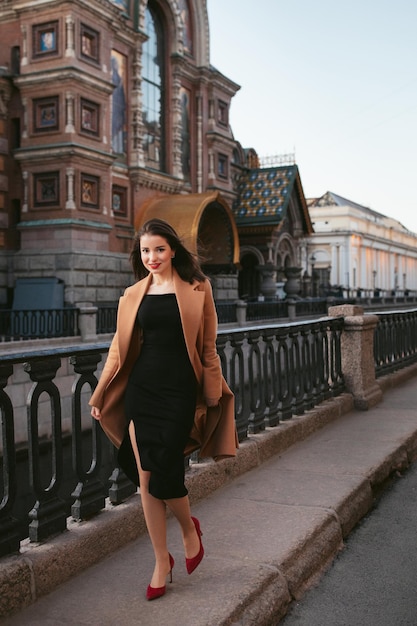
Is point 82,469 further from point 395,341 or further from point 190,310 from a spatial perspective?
point 395,341

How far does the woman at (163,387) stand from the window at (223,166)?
1101 inches

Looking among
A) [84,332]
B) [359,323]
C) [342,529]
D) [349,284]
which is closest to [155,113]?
[84,332]

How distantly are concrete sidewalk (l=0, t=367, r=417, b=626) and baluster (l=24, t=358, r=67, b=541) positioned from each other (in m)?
0.10

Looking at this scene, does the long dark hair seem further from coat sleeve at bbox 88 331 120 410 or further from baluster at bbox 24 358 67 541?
baluster at bbox 24 358 67 541

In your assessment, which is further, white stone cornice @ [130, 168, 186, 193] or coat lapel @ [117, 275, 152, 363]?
white stone cornice @ [130, 168, 186, 193]

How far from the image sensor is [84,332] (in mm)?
16875

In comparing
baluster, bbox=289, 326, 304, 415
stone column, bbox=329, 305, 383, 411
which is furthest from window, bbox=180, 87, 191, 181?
baluster, bbox=289, 326, 304, 415

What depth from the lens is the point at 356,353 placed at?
8.30 meters

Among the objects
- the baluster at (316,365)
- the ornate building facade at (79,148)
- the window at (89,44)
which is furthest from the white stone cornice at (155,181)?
the baluster at (316,365)

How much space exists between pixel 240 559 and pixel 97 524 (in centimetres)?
79

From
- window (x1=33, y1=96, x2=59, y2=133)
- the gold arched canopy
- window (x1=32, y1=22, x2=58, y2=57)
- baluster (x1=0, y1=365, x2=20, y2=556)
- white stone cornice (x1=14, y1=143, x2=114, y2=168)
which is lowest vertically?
baluster (x1=0, y1=365, x2=20, y2=556)

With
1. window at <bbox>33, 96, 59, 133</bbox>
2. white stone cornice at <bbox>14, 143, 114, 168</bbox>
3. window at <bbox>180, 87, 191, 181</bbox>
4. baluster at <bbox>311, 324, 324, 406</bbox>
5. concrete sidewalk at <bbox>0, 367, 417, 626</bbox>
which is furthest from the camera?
window at <bbox>180, 87, 191, 181</bbox>

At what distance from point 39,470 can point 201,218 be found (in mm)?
22598

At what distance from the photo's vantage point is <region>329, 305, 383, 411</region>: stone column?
8289mm
